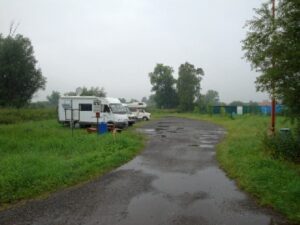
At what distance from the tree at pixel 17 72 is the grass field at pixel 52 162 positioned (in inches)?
1279

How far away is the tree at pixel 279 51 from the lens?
9180mm

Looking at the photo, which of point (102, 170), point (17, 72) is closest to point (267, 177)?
point (102, 170)

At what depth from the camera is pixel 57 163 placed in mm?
10336

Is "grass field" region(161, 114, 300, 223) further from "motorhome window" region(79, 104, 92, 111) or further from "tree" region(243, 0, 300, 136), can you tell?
"motorhome window" region(79, 104, 92, 111)

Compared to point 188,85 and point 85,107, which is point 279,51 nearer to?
point 85,107

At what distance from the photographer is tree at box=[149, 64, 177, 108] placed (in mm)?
79438

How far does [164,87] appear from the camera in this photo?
263ft

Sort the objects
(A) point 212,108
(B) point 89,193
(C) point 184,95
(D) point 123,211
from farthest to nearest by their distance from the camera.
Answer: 1. (C) point 184,95
2. (A) point 212,108
3. (B) point 89,193
4. (D) point 123,211

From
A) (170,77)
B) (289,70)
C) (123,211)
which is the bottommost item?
(123,211)

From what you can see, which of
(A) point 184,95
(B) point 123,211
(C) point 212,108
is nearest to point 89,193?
(B) point 123,211

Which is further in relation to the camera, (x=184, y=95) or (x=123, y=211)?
(x=184, y=95)

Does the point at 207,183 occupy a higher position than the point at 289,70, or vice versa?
the point at 289,70

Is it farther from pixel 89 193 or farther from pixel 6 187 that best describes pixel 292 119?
pixel 6 187

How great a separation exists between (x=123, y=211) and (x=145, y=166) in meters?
4.50
